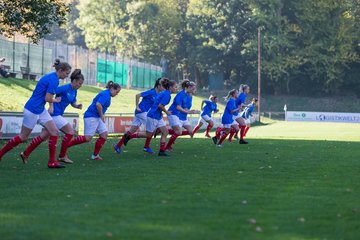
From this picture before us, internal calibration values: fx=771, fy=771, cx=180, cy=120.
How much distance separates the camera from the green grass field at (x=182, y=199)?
26.1 feet

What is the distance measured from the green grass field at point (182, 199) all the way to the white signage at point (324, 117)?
55.0m

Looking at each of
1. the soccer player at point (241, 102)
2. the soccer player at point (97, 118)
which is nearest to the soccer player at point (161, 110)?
the soccer player at point (97, 118)

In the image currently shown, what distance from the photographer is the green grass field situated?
7.96 m

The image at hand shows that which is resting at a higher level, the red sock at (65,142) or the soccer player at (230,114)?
the soccer player at (230,114)

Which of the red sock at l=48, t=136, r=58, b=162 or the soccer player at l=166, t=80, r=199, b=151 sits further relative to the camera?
the soccer player at l=166, t=80, r=199, b=151

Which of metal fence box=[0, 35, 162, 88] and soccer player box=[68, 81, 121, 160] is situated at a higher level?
metal fence box=[0, 35, 162, 88]

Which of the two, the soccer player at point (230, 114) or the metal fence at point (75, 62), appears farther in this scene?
the metal fence at point (75, 62)

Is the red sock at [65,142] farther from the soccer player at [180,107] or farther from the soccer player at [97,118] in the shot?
the soccer player at [180,107]

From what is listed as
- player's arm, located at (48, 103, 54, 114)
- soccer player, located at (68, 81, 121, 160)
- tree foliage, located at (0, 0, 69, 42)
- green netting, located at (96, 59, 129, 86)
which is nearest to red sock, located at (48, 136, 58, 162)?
player's arm, located at (48, 103, 54, 114)

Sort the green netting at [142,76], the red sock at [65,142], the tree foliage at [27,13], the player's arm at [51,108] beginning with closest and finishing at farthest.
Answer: the player's arm at [51,108] < the red sock at [65,142] < the tree foliage at [27,13] < the green netting at [142,76]

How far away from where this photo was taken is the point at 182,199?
10.3 m

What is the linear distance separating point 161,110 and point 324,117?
5482cm

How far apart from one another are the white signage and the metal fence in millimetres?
16211

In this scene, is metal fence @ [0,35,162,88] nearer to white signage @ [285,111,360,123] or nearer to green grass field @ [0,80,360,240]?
white signage @ [285,111,360,123]
